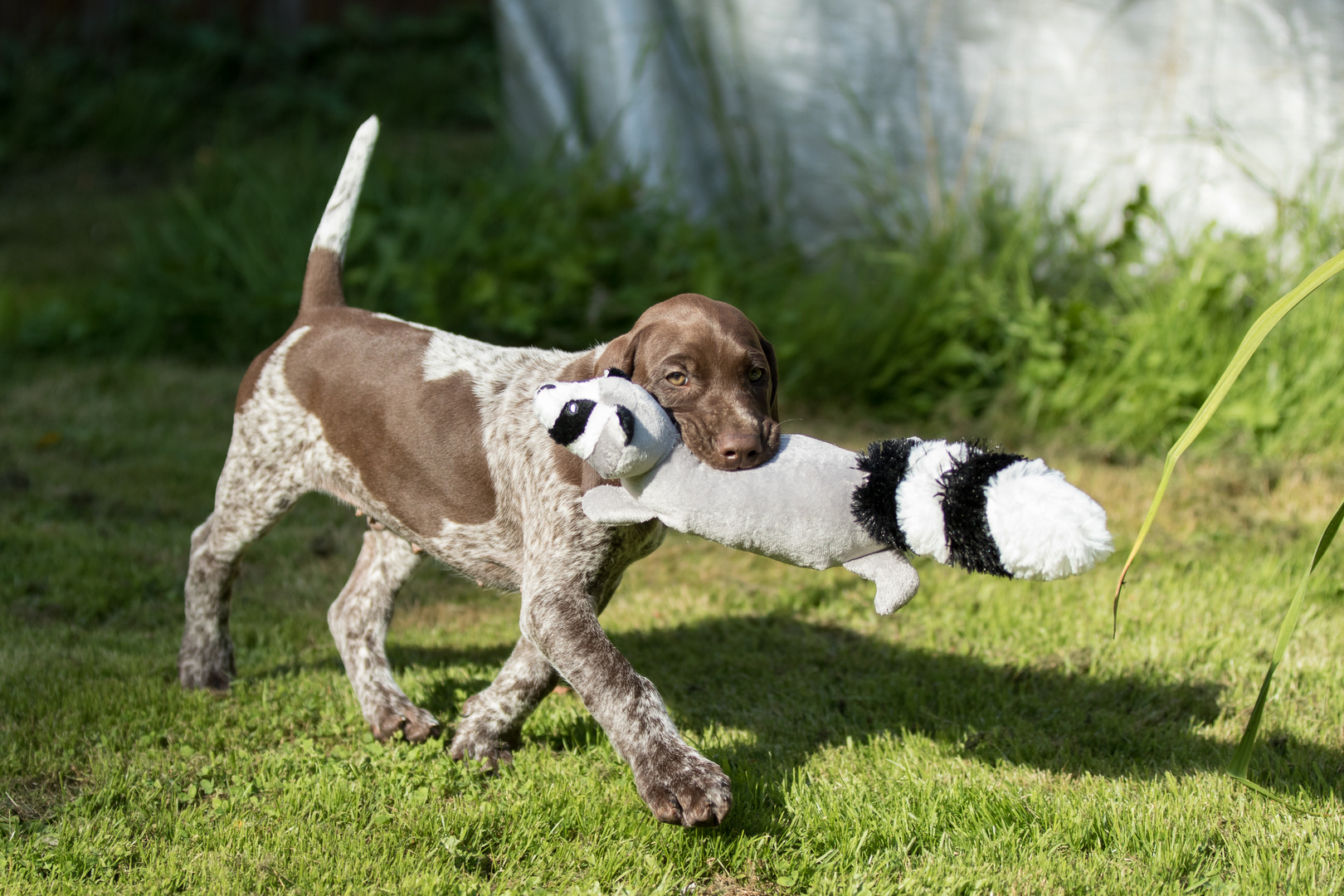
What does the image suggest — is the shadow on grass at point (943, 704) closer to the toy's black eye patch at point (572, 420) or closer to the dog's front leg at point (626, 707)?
the dog's front leg at point (626, 707)

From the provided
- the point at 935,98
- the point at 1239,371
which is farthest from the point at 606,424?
the point at 935,98

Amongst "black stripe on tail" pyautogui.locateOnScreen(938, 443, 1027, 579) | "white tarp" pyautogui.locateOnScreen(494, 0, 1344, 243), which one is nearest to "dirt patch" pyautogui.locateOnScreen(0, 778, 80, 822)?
"black stripe on tail" pyautogui.locateOnScreen(938, 443, 1027, 579)

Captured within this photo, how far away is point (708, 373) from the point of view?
2.77 meters

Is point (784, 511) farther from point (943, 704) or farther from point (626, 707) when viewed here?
point (943, 704)

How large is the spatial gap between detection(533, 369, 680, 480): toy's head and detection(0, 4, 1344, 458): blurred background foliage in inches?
143

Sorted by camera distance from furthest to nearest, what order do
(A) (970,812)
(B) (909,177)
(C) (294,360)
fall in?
(B) (909,177) < (C) (294,360) < (A) (970,812)

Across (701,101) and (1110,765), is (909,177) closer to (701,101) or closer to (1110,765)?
(701,101)

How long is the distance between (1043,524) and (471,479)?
5.30 ft

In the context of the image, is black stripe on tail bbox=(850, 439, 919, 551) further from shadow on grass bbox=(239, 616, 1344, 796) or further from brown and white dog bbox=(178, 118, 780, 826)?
shadow on grass bbox=(239, 616, 1344, 796)

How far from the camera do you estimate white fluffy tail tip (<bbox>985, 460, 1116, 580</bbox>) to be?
2.15 metres

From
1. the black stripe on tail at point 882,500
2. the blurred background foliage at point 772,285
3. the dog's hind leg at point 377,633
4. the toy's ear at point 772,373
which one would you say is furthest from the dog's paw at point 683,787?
the blurred background foliage at point 772,285

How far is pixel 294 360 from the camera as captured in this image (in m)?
3.61

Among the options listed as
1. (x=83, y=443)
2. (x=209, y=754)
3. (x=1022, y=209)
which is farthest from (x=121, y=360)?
(x=1022, y=209)

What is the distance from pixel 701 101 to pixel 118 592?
4868 mm
